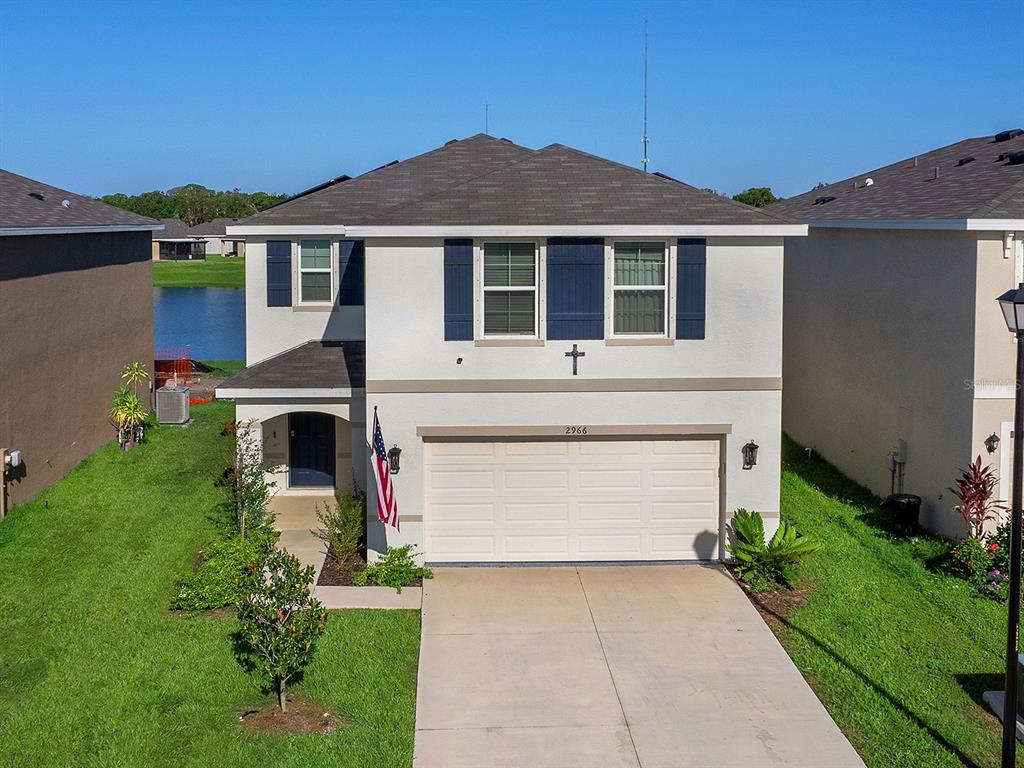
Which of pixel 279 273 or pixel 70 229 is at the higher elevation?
pixel 70 229

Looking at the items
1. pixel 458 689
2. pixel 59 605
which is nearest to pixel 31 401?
pixel 59 605

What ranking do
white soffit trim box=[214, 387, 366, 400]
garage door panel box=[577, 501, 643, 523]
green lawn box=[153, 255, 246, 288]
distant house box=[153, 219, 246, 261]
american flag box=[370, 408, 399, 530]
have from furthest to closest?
distant house box=[153, 219, 246, 261], green lawn box=[153, 255, 246, 288], white soffit trim box=[214, 387, 366, 400], garage door panel box=[577, 501, 643, 523], american flag box=[370, 408, 399, 530]

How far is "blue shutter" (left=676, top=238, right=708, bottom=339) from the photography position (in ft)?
50.0

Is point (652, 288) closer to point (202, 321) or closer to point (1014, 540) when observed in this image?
point (1014, 540)

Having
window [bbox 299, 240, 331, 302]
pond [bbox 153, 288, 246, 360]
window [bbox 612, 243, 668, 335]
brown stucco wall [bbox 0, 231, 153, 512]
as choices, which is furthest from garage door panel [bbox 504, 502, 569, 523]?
pond [bbox 153, 288, 246, 360]

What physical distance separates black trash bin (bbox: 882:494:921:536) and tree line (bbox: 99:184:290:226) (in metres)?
115

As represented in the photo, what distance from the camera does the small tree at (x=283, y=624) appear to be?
1104 centimetres

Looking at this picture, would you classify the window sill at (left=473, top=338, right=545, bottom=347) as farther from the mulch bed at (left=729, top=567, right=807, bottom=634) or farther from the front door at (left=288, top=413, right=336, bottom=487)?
the front door at (left=288, top=413, right=336, bottom=487)

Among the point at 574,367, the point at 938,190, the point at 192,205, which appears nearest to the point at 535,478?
the point at 574,367

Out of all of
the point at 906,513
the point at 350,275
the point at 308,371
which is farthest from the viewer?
the point at 350,275

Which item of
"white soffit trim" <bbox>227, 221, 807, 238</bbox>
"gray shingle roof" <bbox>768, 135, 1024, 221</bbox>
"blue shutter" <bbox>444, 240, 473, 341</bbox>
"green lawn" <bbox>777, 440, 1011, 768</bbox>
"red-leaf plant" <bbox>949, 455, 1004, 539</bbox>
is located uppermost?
"gray shingle roof" <bbox>768, 135, 1024, 221</bbox>

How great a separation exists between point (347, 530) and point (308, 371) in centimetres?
305

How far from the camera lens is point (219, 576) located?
46.8ft

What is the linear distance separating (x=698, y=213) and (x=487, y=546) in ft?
17.6
